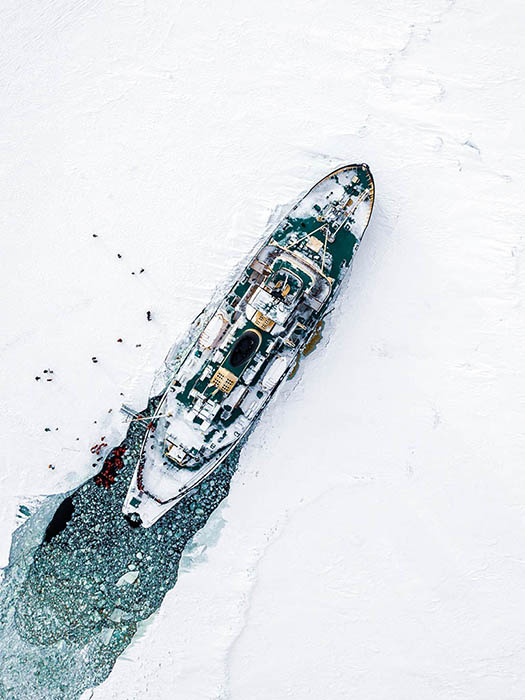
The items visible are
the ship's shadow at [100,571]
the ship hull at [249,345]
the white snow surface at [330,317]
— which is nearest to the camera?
the ship hull at [249,345]

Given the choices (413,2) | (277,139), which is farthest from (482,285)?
(413,2)

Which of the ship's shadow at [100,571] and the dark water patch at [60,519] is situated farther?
the dark water patch at [60,519]

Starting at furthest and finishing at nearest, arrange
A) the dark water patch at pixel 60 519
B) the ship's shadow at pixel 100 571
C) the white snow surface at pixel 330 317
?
the dark water patch at pixel 60 519
the ship's shadow at pixel 100 571
the white snow surface at pixel 330 317

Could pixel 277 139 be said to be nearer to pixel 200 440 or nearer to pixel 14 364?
pixel 200 440

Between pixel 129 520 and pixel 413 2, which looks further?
pixel 413 2

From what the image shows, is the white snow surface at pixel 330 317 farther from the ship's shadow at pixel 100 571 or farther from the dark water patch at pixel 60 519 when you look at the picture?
the dark water patch at pixel 60 519

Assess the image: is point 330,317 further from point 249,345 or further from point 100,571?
point 100,571

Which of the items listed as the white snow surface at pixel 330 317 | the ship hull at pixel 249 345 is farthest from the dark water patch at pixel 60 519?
the ship hull at pixel 249 345

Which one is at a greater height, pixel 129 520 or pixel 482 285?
pixel 129 520
